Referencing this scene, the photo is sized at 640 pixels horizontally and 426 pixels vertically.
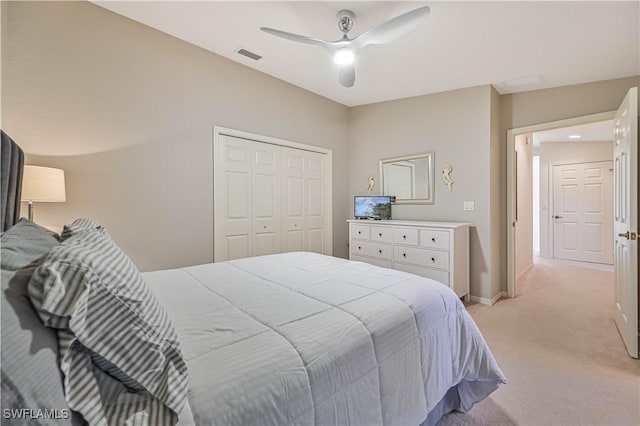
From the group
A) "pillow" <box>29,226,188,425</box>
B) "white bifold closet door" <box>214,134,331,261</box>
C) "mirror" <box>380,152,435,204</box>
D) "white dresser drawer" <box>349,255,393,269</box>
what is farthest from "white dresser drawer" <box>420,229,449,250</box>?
"pillow" <box>29,226,188,425</box>

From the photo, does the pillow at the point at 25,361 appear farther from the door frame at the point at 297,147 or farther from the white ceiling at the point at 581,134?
the white ceiling at the point at 581,134

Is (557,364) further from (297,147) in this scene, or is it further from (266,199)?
(297,147)

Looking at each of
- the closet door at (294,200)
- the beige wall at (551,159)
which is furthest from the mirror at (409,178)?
the beige wall at (551,159)

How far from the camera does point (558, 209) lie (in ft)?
19.5

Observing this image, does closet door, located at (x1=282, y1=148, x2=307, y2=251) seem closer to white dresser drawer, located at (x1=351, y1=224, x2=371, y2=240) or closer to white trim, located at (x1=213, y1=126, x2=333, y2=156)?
white trim, located at (x1=213, y1=126, x2=333, y2=156)

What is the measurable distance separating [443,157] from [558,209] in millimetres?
4197

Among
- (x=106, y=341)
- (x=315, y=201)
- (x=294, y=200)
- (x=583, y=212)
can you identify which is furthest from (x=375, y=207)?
(x=583, y=212)

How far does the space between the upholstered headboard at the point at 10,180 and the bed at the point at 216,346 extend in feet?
0.20

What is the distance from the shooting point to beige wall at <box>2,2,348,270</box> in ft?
6.56

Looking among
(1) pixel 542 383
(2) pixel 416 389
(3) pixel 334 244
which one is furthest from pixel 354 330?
(3) pixel 334 244

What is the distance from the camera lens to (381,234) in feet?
11.8

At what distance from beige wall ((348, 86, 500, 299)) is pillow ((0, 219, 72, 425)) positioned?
3.71 m

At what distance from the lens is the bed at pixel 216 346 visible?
0.58 m

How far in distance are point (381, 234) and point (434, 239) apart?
2.20 feet
